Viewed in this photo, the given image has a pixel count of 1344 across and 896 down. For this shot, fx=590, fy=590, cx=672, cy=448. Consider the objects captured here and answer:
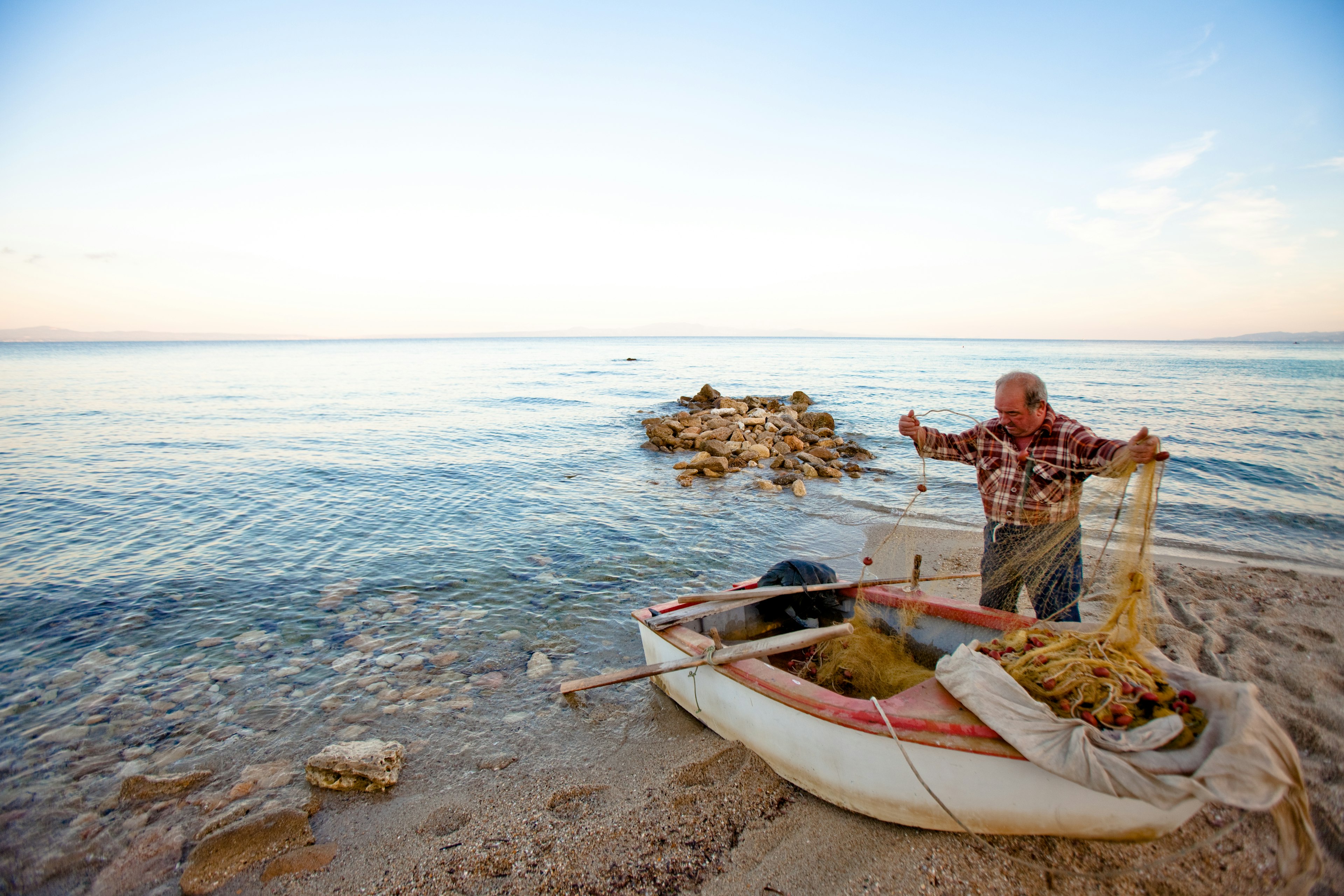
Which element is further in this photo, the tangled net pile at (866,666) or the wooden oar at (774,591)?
the wooden oar at (774,591)

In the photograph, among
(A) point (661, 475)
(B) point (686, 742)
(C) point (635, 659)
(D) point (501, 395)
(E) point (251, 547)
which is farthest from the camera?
(D) point (501, 395)

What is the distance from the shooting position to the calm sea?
20.9ft

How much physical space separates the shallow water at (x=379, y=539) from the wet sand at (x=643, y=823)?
1.79 feet

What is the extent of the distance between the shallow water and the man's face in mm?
4468

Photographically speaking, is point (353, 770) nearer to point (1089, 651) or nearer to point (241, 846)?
point (241, 846)

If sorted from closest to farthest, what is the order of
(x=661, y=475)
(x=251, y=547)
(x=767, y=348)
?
(x=251, y=547) → (x=661, y=475) → (x=767, y=348)

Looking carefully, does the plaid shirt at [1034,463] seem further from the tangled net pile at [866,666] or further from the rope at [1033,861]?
the rope at [1033,861]

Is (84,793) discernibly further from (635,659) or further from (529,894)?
(635,659)

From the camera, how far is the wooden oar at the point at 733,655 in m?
4.57

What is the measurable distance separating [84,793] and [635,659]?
4635 millimetres

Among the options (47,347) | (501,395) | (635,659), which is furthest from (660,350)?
(47,347)

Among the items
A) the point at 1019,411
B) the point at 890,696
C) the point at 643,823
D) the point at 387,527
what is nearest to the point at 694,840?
the point at 643,823

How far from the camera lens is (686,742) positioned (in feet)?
16.3

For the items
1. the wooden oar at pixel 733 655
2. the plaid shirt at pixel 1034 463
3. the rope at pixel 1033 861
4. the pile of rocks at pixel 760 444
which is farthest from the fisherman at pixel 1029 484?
the pile of rocks at pixel 760 444
